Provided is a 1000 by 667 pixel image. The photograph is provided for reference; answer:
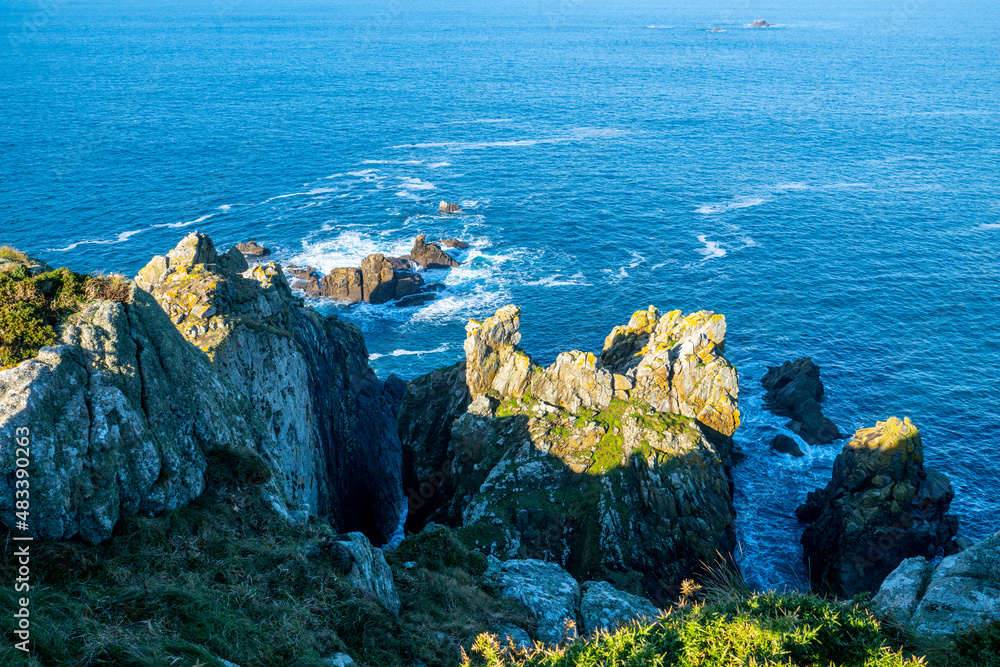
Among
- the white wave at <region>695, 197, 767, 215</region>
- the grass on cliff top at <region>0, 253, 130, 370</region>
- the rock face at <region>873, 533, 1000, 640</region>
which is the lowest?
the rock face at <region>873, 533, 1000, 640</region>

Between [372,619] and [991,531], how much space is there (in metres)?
54.4

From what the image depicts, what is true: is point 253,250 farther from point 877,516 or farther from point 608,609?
point 877,516

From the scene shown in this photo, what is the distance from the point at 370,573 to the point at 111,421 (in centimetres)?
1031

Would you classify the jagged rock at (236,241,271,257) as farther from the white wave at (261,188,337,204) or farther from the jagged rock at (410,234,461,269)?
the white wave at (261,188,337,204)

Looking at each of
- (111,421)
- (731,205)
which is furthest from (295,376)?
(731,205)

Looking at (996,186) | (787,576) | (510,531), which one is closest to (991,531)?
(787,576)

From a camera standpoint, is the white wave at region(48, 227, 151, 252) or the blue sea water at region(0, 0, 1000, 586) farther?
the white wave at region(48, 227, 151, 252)

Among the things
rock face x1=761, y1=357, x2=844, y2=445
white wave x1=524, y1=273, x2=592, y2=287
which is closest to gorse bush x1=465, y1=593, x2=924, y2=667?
rock face x1=761, y1=357, x2=844, y2=445

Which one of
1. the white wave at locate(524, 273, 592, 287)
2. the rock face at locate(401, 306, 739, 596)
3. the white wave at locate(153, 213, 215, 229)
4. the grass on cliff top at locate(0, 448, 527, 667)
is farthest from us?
the white wave at locate(153, 213, 215, 229)

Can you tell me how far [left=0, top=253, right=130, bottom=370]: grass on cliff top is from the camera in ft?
68.3

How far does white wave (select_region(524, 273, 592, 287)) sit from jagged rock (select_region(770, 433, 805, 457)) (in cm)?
3570

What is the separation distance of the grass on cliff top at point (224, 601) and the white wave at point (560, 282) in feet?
218

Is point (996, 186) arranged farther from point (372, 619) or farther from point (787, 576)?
point (372, 619)

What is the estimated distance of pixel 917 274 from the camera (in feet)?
300
